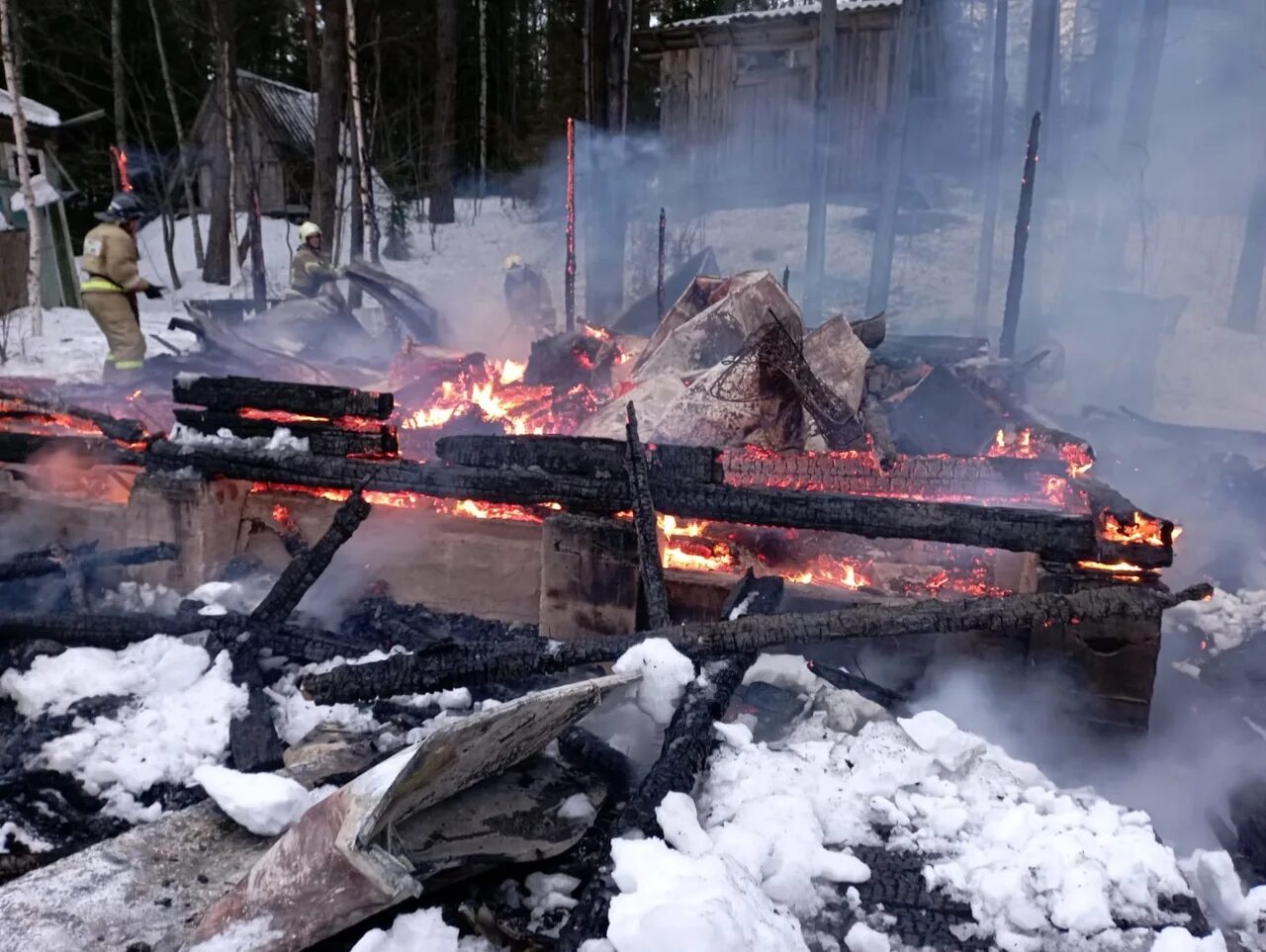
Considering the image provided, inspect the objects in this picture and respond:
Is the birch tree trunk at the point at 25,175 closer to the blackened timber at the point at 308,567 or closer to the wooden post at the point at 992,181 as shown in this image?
the blackened timber at the point at 308,567

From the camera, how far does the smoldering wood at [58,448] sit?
6.31 m

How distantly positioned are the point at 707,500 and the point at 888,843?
2323 mm

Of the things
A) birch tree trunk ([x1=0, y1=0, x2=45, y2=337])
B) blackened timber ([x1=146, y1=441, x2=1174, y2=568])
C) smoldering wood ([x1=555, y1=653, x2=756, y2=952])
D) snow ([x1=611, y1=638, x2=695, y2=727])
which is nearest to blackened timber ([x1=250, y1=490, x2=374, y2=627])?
blackened timber ([x1=146, y1=441, x2=1174, y2=568])

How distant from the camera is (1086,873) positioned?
2969 mm

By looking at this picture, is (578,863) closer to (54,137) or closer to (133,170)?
(54,137)

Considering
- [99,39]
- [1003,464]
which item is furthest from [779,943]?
[99,39]

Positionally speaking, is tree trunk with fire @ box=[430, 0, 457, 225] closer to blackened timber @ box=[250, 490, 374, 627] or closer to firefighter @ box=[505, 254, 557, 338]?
firefighter @ box=[505, 254, 557, 338]

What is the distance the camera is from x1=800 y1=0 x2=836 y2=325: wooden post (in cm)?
1496

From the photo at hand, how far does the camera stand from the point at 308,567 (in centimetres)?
508

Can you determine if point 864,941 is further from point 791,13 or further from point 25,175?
point 791,13

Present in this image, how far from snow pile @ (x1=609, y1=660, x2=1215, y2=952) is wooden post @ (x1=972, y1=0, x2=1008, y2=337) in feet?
47.7

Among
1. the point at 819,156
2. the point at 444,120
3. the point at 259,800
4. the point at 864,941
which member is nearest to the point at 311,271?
the point at 819,156

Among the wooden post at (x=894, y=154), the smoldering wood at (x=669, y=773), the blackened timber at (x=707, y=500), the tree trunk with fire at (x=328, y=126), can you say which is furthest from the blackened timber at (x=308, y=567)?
the tree trunk with fire at (x=328, y=126)

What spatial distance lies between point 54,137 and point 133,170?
5515 millimetres
